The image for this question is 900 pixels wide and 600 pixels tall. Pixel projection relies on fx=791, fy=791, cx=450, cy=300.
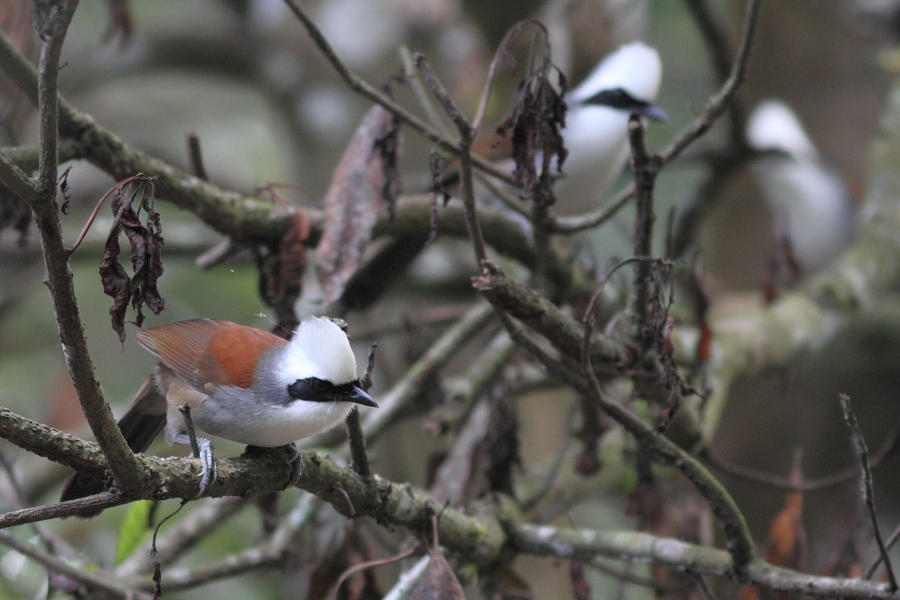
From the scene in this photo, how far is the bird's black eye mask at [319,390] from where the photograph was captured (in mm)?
1688

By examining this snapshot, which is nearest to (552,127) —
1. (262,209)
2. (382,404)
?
(262,209)

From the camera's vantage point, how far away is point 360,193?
233 cm

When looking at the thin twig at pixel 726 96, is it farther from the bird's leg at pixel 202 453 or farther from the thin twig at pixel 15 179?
the thin twig at pixel 15 179

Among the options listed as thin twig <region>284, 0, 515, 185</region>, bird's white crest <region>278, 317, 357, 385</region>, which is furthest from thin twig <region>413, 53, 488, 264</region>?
bird's white crest <region>278, 317, 357, 385</region>

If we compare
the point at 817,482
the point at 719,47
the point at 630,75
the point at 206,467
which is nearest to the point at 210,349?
the point at 206,467

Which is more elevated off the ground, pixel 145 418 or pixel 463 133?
pixel 463 133

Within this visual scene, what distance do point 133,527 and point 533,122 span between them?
183 centimetres

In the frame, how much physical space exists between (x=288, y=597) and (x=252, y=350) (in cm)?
314

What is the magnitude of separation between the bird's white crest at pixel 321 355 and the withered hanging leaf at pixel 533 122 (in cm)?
54

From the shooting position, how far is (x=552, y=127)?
178 centimetres

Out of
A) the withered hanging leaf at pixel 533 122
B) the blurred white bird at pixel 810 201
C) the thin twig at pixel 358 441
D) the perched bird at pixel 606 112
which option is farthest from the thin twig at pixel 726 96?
the blurred white bird at pixel 810 201

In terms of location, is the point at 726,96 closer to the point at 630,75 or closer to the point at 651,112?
the point at 651,112

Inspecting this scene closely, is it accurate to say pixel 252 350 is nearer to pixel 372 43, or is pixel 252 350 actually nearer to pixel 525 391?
pixel 525 391

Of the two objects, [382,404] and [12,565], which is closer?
[12,565]
